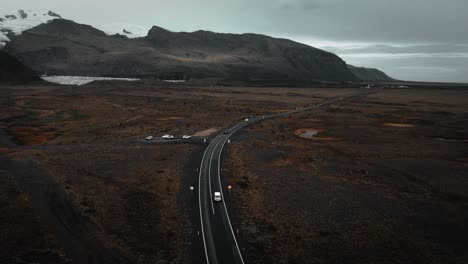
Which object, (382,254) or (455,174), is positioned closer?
(382,254)

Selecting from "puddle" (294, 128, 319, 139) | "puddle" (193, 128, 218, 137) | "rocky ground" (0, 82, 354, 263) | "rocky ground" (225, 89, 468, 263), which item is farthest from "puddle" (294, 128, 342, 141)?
"rocky ground" (0, 82, 354, 263)

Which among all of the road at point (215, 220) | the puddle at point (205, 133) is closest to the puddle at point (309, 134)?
the puddle at point (205, 133)

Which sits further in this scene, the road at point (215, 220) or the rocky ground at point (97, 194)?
the rocky ground at point (97, 194)

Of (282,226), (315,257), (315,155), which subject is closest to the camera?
(315,257)

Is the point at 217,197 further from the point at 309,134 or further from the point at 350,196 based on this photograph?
the point at 309,134

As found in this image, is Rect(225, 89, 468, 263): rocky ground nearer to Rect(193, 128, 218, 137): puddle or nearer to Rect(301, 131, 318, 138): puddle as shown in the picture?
Rect(301, 131, 318, 138): puddle

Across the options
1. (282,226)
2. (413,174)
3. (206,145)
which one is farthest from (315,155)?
(282,226)

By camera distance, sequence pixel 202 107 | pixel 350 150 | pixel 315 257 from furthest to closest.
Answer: pixel 202 107 → pixel 350 150 → pixel 315 257

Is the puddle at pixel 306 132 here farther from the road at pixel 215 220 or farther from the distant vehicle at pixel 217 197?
the distant vehicle at pixel 217 197

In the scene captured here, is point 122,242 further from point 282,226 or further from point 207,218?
point 282,226
